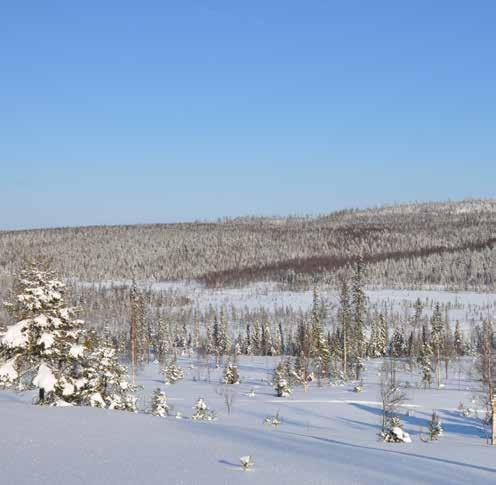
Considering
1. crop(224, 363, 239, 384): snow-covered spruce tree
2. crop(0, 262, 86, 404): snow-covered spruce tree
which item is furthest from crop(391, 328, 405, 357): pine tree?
crop(0, 262, 86, 404): snow-covered spruce tree

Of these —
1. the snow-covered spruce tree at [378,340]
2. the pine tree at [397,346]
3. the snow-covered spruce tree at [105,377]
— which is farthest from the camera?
the pine tree at [397,346]

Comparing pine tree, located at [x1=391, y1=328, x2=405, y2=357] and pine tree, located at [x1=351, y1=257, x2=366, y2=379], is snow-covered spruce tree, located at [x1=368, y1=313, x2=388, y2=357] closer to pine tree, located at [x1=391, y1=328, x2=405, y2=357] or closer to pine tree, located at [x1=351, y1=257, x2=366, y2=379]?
pine tree, located at [x1=391, y1=328, x2=405, y2=357]

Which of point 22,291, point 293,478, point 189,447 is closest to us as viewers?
point 293,478

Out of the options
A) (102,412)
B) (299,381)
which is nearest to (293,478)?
(102,412)

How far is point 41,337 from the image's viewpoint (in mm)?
22875

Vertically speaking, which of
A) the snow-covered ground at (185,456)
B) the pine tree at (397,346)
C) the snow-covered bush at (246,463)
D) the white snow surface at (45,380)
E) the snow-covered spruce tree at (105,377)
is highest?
the snow-covered bush at (246,463)

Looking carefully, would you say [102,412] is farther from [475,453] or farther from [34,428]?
[475,453]

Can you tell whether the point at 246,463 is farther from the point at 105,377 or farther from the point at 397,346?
the point at 397,346

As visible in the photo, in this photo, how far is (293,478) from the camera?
9578 mm

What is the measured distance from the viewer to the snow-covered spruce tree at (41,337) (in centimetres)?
2270

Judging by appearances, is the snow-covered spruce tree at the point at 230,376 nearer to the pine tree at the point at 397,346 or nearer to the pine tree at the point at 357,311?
the pine tree at the point at 357,311

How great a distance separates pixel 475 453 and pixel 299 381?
67469 millimetres

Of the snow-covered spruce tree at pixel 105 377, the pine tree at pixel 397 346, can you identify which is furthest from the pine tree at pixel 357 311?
the snow-covered spruce tree at pixel 105 377

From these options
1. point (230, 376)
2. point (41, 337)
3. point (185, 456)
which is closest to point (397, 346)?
point (230, 376)
